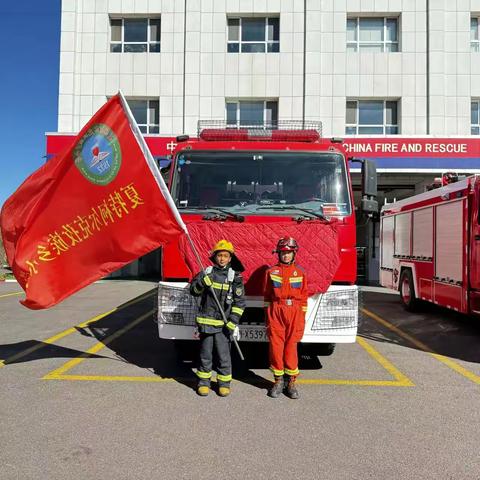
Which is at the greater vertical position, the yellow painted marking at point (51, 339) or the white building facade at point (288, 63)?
the white building facade at point (288, 63)

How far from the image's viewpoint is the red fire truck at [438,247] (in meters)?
7.85

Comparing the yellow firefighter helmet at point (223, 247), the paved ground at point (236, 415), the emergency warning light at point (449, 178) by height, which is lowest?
the paved ground at point (236, 415)

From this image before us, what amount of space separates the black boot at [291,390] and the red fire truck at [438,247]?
14.0ft

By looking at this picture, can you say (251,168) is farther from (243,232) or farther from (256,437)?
(256,437)

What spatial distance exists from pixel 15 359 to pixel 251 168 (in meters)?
4.02

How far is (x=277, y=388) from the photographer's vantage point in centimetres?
485

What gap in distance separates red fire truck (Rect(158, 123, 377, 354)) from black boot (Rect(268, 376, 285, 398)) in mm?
541

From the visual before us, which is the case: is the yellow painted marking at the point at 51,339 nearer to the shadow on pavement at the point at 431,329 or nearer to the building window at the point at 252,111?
the shadow on pavement at the point at 431,329

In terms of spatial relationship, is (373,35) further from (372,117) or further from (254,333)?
(254,333)

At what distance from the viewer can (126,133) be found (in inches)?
193

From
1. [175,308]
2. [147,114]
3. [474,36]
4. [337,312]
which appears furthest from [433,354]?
[474,36]

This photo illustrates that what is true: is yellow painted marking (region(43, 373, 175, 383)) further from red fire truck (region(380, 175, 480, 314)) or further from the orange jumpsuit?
red fire truck (region(380, 175, 480, 314))

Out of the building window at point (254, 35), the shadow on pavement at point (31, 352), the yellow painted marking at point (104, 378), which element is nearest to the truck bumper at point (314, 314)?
the yellow painted marking at point (104, 378)

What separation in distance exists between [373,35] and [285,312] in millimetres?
18291
